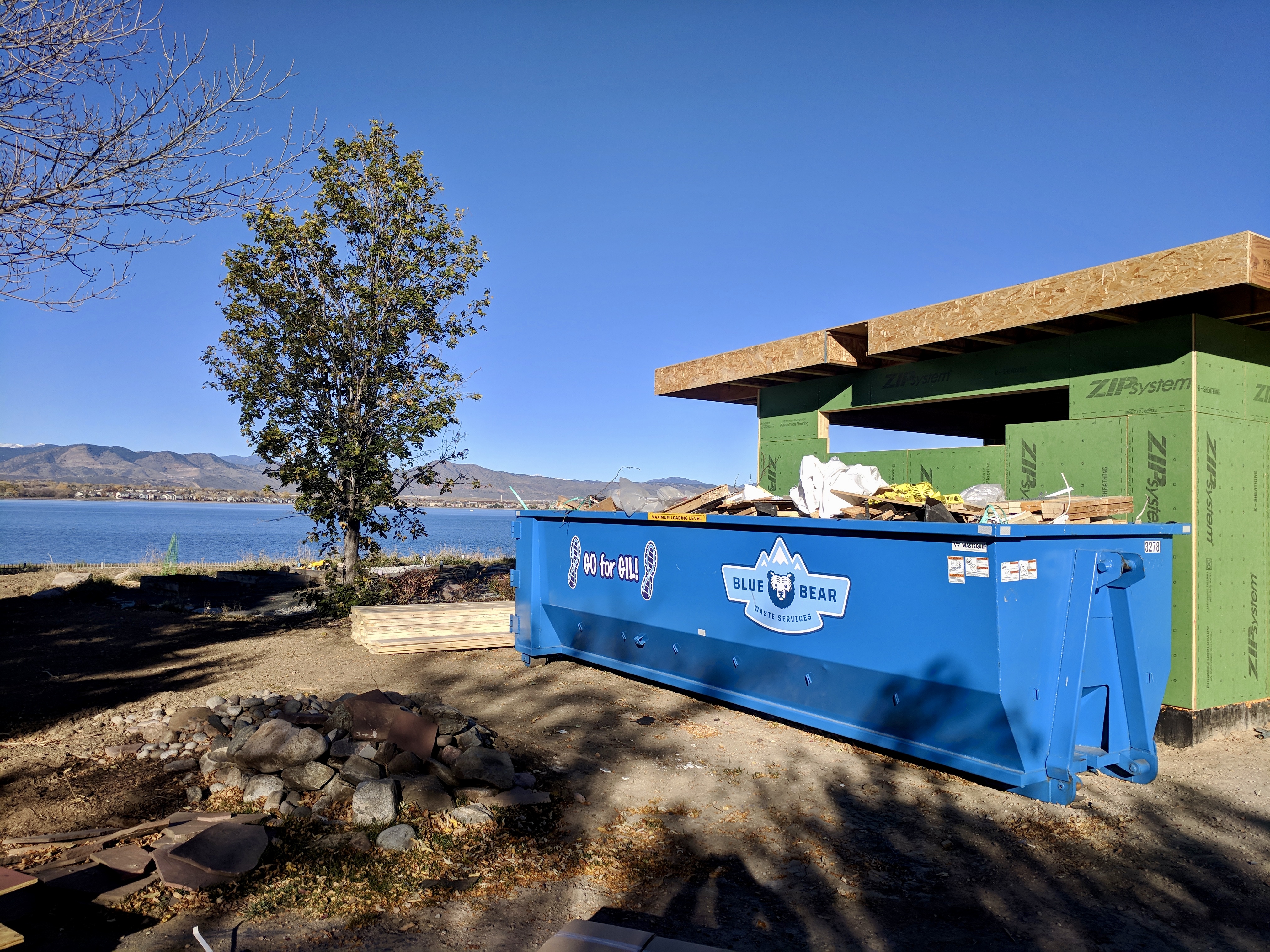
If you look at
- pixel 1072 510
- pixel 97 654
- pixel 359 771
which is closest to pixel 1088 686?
pixel 1072 510

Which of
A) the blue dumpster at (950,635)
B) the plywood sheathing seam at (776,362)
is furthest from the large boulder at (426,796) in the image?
the plywood sheathing seam at (776,362)

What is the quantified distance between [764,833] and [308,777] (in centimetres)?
294

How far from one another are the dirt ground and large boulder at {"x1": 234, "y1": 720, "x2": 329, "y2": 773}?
1.61 ft

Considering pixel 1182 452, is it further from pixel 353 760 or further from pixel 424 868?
pixel 353 760

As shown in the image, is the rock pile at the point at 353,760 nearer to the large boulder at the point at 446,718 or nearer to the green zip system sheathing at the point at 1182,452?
the large boulder at the point at 446,718

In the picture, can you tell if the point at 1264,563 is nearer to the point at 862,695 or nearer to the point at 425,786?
the point at 862,695

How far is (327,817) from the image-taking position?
15.6 ft

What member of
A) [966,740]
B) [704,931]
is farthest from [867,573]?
[704,931]

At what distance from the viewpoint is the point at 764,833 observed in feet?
15.7

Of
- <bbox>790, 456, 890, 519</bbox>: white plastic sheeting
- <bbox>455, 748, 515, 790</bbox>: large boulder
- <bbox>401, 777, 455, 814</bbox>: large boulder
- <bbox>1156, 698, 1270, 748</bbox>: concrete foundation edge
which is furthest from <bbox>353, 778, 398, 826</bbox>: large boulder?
<bbox>1156, 698, 1270, 748</bbox>: concrete foundation edge

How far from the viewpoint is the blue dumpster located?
196 inches

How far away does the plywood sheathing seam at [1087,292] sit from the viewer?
6.33 m

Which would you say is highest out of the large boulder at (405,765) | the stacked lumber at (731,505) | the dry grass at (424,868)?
the stacked lumber at (731,505)

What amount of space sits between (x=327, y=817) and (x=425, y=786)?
23.4 inches
